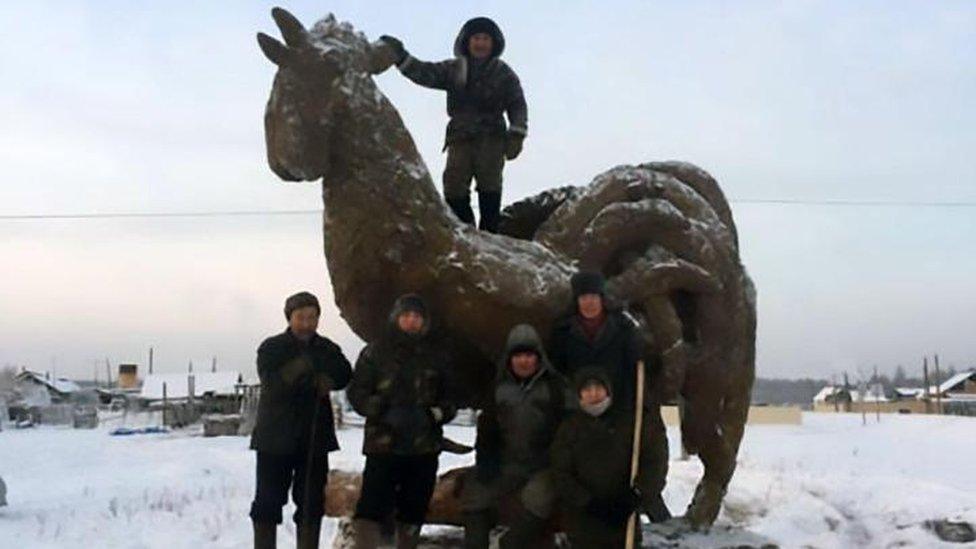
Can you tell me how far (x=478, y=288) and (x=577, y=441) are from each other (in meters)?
1.25

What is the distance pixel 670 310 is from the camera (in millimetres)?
6242

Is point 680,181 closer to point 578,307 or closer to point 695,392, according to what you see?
point 695,392

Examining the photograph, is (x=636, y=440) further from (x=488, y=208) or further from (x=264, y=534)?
(x=488, y=208)

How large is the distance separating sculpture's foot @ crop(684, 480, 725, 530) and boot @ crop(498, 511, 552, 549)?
2028 millimetres

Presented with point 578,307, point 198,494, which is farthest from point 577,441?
point 198,494

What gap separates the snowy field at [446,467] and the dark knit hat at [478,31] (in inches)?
115

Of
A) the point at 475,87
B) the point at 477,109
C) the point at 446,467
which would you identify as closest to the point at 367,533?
the point at 477,109

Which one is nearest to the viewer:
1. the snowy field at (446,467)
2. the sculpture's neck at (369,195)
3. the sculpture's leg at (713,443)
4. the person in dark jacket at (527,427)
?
the person in dark jacket at (527,427)

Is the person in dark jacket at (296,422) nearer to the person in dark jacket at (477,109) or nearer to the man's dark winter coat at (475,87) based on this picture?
the person in dark jacket at (477,109)

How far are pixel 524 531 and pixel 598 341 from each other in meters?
1.03

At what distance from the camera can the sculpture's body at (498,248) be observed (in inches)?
207

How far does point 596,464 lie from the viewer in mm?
4570

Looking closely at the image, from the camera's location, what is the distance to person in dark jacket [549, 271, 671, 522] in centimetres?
470

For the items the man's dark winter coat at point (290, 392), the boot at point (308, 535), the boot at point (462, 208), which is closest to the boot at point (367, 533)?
the boot at point (308, 535)
